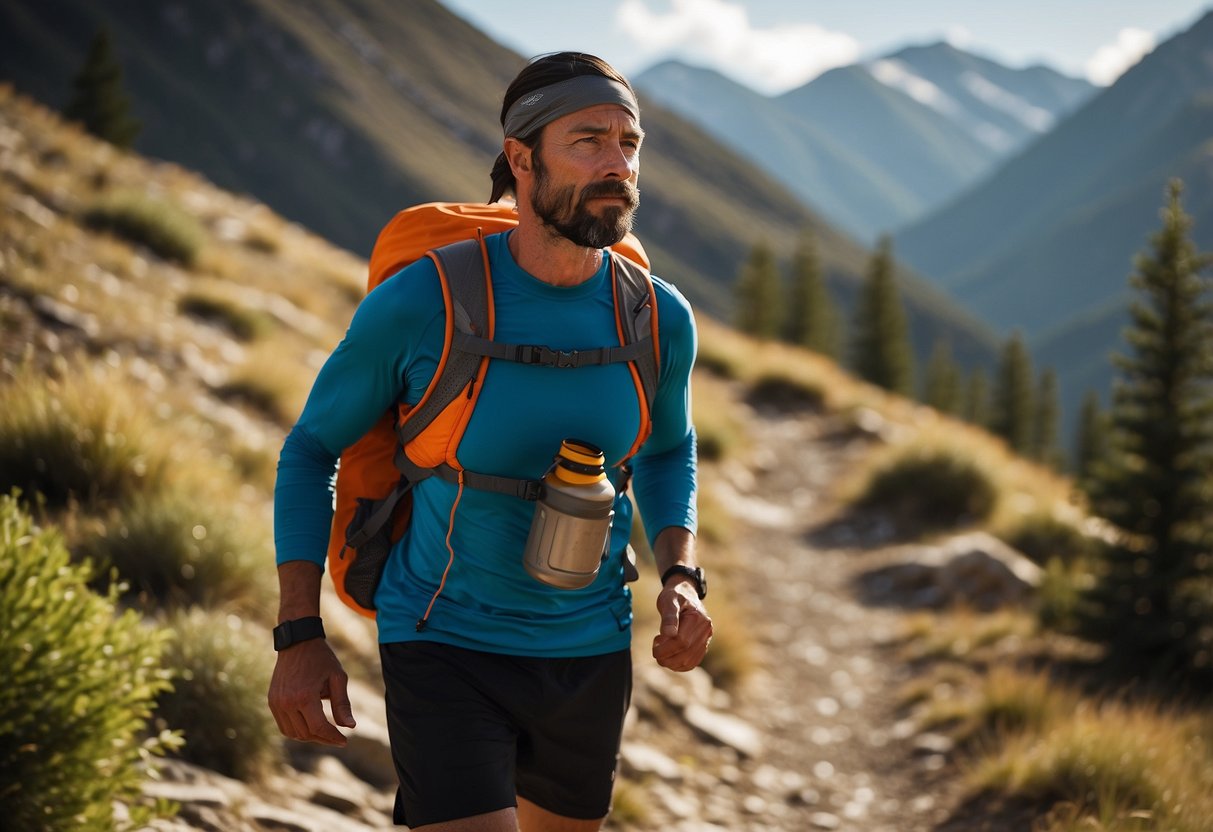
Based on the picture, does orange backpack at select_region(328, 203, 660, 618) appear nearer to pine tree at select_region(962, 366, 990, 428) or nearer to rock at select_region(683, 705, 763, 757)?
rock at select_region(683, 705, 763, 757)

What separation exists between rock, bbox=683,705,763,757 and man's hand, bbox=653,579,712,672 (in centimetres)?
442

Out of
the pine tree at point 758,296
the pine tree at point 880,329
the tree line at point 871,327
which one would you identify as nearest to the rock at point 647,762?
the tree line at point 871,327

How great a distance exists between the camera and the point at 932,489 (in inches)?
514

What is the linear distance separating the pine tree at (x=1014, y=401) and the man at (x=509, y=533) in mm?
64678

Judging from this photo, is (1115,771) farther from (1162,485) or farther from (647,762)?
(1162,485)

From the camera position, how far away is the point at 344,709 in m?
2.62

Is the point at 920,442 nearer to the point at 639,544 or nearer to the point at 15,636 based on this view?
the point at 639,544

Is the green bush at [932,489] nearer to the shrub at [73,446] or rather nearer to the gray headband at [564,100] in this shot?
the shrub at [73,446]

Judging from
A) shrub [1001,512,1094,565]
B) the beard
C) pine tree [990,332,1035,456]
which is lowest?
the beard

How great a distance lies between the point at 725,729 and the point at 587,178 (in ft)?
17.0

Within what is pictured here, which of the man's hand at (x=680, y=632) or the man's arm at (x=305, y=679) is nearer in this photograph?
the man's arm at (x=305, y=679)

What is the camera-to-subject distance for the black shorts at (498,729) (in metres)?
2.64

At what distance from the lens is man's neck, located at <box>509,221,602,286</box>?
289 centimetres

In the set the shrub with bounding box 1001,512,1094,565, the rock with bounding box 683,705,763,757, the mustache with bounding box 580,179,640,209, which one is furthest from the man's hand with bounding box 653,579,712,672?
the shrub with bounding box 1001,512,1094,565
